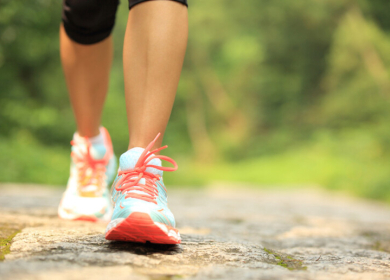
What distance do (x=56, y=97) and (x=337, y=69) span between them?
1081 centimetres

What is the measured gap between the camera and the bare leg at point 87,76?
5.43 feet

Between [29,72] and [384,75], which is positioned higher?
[384,75]

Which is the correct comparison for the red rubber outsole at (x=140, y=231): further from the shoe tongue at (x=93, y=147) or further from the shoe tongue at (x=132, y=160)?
the shoe tongue at (x=93, y=147)

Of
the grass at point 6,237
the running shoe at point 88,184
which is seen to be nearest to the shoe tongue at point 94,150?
the running shoe at point 88,184

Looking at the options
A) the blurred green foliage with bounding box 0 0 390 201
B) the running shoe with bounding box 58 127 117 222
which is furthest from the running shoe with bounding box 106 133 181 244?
the blurred green foliage with bounding box 0 0 390 201

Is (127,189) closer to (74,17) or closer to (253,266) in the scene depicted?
(253,266)

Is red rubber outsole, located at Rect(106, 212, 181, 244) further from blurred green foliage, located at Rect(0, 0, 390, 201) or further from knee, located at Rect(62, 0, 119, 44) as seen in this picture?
blurred green foliage, located at Rect(0, 0, 390, 201)

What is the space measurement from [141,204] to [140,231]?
70 mm

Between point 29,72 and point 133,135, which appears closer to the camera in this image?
point 133,135

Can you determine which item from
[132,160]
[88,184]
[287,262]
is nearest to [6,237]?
[132,160]

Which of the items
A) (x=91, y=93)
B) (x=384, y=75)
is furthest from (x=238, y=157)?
(x=91, y=93)

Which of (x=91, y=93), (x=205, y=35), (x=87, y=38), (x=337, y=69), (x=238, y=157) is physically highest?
(x=205, y=35)

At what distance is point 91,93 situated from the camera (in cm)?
171

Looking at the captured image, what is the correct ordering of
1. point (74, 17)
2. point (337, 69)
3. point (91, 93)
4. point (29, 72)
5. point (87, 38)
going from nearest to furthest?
point (74, 17) → point (87, 38) → point (91, 93) → point (29, 72) → point (337, 69)
